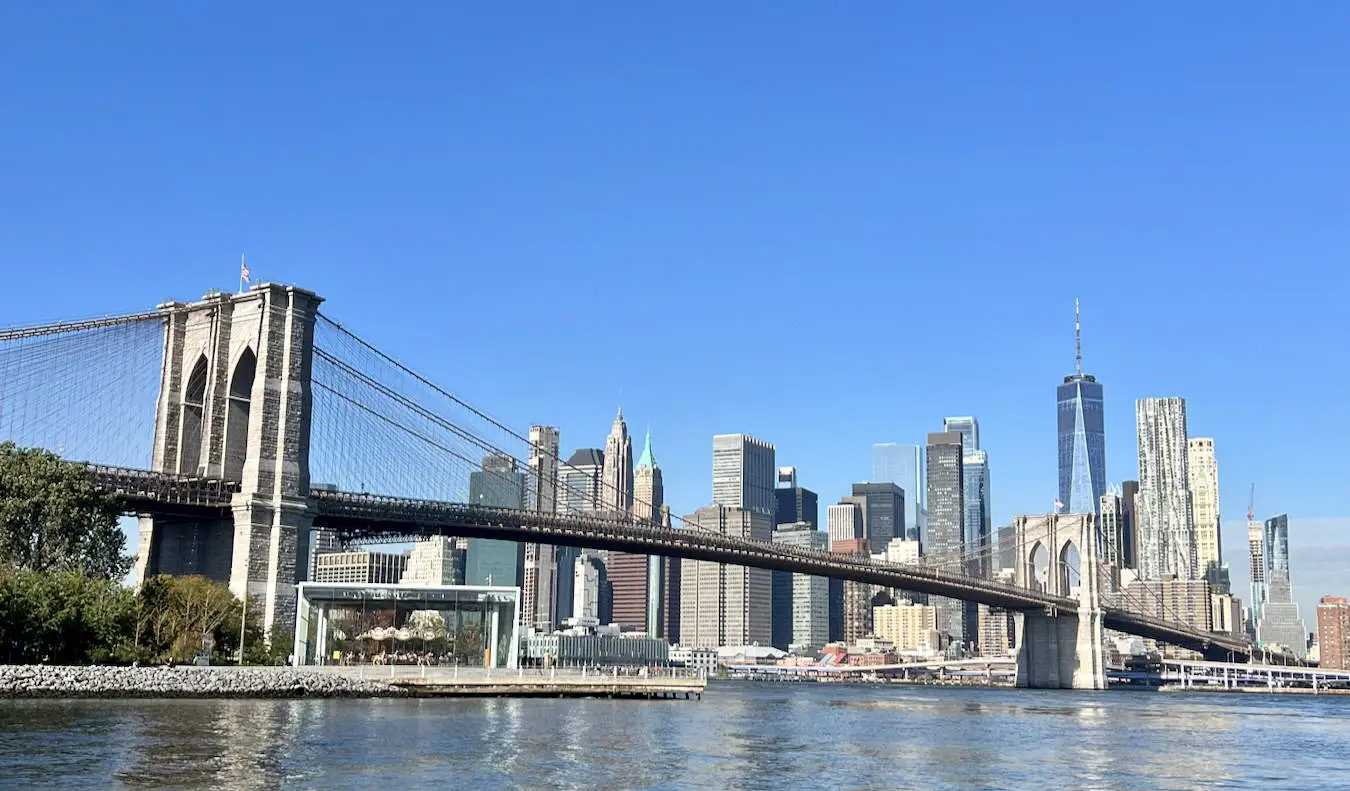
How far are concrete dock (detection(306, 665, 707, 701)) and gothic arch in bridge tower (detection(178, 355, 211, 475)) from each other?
1783 cm

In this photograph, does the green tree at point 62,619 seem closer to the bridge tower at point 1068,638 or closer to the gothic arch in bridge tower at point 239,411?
the gothic arch in bridge tower at point 239,411

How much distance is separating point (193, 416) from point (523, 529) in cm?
2273

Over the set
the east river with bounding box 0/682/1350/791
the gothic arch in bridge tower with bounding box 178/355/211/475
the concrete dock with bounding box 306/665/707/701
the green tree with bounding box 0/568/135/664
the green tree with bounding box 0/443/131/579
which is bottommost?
the east river with bounding box 0/682/1350/791

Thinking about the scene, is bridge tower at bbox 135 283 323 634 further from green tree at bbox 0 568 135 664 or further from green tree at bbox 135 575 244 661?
green tree at bbox 0 568 135 664

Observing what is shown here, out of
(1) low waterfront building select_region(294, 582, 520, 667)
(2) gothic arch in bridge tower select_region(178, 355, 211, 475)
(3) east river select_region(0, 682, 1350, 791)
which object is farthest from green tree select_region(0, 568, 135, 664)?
(2) gothic arch in bridge tower select_region(178, 355, 211, 475)

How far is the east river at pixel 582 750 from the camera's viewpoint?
34344mm

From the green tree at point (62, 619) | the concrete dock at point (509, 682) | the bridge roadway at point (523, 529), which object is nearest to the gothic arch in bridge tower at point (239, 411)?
the bridge roadway at point (523, 529)

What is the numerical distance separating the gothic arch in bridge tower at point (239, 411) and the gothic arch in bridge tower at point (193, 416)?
1.64 meters

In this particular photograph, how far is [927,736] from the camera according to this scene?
5856cm

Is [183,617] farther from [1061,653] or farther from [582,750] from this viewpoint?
[1061,653]

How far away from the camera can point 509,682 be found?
7069 centimetres

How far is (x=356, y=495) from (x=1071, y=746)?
4557cm

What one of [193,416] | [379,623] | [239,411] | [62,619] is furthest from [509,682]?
[193,416]

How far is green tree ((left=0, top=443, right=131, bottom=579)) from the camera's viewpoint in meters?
66.0
